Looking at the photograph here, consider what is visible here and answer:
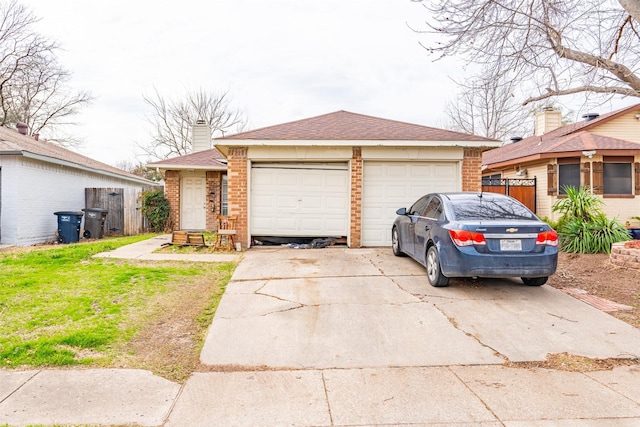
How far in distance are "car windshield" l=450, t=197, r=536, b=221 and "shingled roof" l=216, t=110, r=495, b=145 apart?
3.67m

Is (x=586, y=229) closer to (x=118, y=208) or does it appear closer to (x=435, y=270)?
(x=435, y=270)

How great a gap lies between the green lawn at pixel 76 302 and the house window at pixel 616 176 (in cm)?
1268

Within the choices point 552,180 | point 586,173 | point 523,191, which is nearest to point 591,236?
point 586,173

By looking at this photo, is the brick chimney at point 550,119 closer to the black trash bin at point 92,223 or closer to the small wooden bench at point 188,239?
the small wooden bench at point 188,239

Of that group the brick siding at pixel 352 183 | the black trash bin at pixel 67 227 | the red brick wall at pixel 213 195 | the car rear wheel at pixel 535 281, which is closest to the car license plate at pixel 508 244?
the car rear wheel at pixel 535 281

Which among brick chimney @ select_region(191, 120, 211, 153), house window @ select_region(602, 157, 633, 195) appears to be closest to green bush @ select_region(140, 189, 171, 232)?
brick chimney @ select_region(191, 120, 211, 153)

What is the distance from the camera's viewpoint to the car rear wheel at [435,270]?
6074 millimetres

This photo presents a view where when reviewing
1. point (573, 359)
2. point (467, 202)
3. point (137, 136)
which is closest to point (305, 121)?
point (467, 202)

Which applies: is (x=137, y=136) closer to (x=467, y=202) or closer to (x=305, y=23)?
(x=305, y=23)

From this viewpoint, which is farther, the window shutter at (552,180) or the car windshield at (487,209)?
the window shutter at (552,180)

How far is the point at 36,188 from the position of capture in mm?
12508

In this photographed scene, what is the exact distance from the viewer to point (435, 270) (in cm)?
619

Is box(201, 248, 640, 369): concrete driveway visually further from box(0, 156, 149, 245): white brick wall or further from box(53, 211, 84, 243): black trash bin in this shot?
box(53, 211, 84, 243): black trash bin

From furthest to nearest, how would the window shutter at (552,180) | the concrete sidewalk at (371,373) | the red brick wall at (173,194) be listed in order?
1. the red brick wall at (173,194)
2. the window shutter at (552,180)
3. the concrete sidewalk at (371,373)
